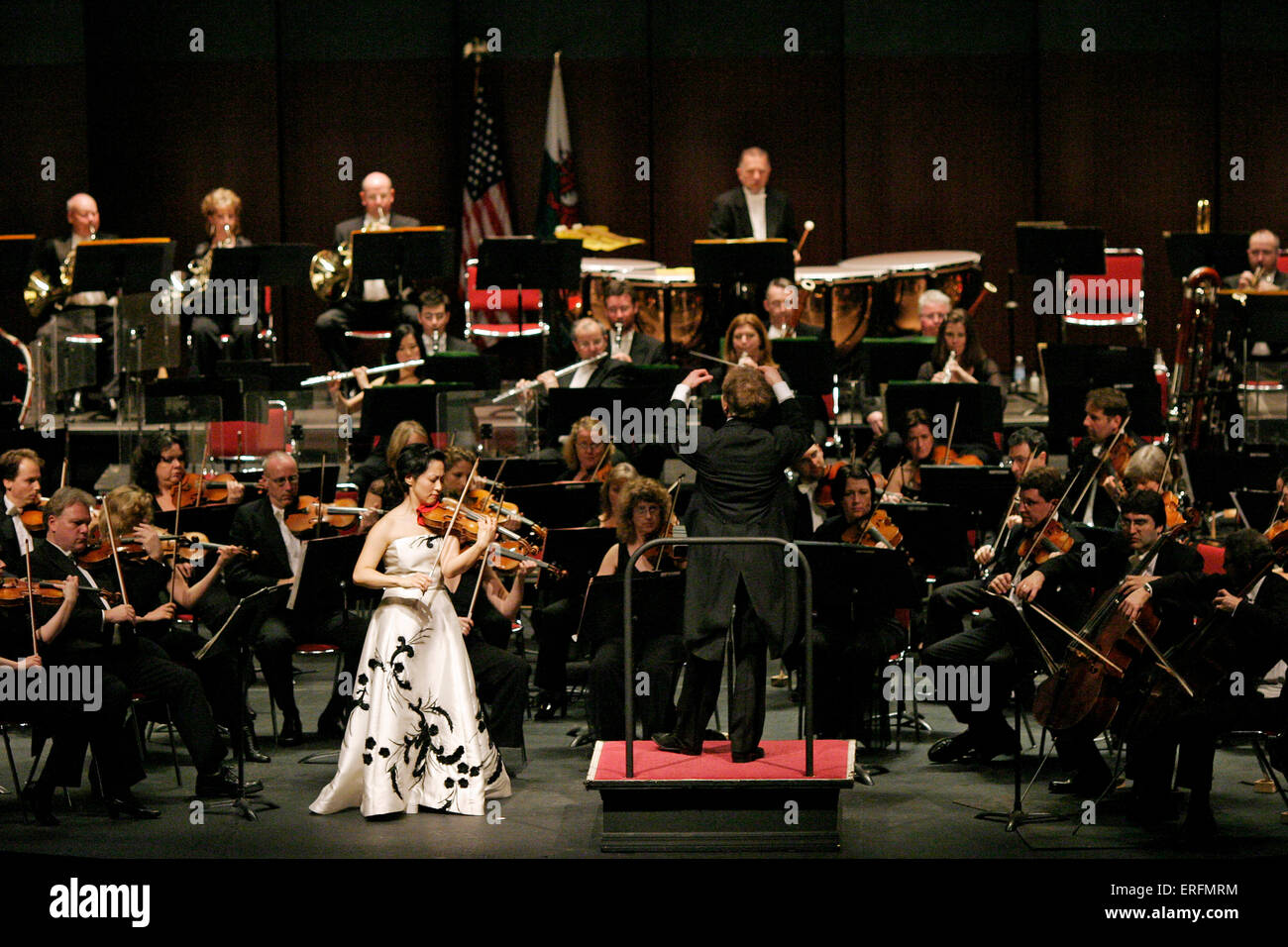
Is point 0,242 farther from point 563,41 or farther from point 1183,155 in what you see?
point 1183,155

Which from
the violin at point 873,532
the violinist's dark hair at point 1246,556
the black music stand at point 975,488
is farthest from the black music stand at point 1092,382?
the violinist's dark hair at point 1246,556

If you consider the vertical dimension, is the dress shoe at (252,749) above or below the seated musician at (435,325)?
below

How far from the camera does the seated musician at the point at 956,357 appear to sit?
29.0ft

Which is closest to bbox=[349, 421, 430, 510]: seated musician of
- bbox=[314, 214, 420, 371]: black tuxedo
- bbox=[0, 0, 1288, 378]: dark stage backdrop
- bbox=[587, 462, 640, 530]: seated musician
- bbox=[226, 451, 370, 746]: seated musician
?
bbox=[226, 451, 370, 746]: seated musician

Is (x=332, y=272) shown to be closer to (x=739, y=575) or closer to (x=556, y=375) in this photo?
(x=556, y=375)

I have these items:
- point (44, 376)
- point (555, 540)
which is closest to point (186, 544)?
point (555, 540)

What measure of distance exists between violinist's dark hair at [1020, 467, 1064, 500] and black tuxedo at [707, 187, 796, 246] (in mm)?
4290

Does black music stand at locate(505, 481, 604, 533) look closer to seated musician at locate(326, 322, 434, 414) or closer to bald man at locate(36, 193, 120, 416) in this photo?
seated musician at locate(326, 322, 434, 414)

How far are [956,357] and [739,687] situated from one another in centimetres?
370

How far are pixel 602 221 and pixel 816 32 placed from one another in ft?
7.15

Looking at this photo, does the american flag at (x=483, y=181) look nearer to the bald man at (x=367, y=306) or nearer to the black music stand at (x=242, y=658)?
the bald man at (x=367, y=306)

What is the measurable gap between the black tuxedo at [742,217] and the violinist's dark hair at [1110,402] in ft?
10.5

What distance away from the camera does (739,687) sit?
5.71 meters

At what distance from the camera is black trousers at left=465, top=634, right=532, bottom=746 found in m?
6.53
